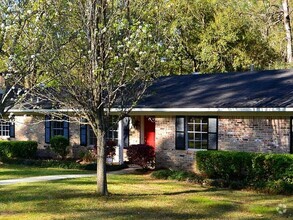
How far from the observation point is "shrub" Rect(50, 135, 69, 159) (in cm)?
2067

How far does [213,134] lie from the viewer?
1636 cm

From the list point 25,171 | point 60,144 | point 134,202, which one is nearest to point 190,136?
point 134,202

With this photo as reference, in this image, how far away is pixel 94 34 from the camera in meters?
10.7

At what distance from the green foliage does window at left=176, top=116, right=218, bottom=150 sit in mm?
7899

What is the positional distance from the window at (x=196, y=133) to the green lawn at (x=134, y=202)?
2.63 meters

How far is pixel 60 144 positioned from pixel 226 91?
8.03 m

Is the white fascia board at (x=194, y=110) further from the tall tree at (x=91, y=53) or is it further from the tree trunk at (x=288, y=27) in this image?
the tree trunk at (x=288, y=27)

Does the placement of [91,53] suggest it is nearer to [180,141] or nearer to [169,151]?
[180,141]

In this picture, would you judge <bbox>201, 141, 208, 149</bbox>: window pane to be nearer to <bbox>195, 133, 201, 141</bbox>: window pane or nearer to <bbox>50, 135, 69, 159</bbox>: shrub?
<bbox>195, 133, 201, 141</bbox>: window pane

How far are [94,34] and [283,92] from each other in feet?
24.0

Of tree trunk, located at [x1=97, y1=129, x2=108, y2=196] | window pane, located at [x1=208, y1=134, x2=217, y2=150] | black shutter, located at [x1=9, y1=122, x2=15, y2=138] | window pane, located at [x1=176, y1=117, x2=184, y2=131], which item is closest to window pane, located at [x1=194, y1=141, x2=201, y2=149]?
window pane, located at [x1=208, y1=134, x2=217, y2=150]

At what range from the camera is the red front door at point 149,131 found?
18.9 m

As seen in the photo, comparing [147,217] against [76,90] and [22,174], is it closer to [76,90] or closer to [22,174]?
[76,90]

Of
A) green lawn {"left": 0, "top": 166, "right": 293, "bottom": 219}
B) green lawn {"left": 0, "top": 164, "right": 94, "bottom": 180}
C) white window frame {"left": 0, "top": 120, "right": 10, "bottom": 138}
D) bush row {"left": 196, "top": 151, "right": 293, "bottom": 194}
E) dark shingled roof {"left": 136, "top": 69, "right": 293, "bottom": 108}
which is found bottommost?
green lawn {"left": 0, "top": 166, "right": 293, "bottom": 219}
